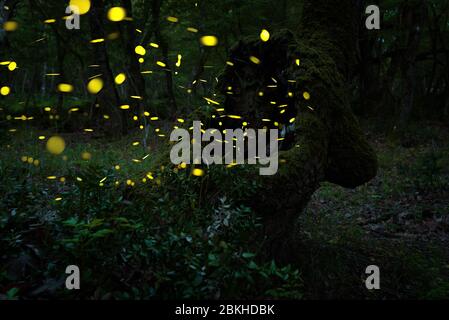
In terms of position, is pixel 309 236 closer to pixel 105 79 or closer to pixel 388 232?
pixel 388 232

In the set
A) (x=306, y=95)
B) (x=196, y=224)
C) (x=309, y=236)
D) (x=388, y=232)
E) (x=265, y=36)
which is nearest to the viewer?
(x=196, y=224)

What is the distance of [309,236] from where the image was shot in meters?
5.73

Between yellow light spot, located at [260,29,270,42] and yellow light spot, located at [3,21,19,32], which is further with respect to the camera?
yellow light spot, located at [260,29,270,42]

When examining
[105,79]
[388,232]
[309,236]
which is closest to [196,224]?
[309,236]

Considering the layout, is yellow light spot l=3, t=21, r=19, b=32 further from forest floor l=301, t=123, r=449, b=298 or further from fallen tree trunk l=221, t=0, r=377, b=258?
forest floor l=301, t=123, r=449, b=298

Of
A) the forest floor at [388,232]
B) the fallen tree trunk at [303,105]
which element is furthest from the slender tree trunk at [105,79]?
the fallen tree trunk at [303,105]

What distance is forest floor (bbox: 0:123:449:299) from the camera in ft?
8.23

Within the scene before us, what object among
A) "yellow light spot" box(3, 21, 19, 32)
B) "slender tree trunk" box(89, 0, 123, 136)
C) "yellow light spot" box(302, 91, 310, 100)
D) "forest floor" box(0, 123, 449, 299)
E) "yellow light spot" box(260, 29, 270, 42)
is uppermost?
"slender tree trunk" box(89, 0, 123, 136)

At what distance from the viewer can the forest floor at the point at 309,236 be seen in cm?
251

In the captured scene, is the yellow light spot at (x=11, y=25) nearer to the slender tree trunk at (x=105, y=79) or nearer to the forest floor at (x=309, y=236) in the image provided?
the forest floor at (x=309, y=236)

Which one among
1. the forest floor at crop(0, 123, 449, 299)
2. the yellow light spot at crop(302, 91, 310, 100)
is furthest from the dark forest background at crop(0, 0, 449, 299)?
the yellow light spot at crop(302, 91, 310, 100)

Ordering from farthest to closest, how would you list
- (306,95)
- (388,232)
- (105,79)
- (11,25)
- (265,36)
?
(105,79) < (388,232) < (265,36) < (306,95) < (11,25)

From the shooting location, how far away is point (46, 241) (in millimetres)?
2721

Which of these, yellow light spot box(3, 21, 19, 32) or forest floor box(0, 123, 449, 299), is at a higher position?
yellow light spot box(3, 21, 19, 32)
